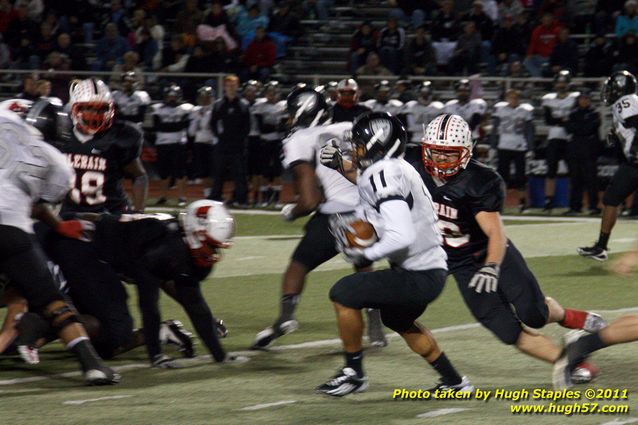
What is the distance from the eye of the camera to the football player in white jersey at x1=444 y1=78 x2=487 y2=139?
1628cm

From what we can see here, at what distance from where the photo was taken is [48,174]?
248 inches

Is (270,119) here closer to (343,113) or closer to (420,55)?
(343,113)

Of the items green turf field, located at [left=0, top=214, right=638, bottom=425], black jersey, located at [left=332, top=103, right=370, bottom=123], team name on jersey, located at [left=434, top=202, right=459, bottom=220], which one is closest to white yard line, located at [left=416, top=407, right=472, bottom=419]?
green turf field, located at [left=0, top=214, right=638, bottom=425]

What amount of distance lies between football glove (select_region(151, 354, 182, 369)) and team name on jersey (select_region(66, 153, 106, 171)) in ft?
4.46

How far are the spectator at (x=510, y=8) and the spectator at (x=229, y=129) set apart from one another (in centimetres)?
621

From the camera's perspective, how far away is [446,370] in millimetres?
5883

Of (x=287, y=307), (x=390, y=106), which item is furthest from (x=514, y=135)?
(x=287, y=307)

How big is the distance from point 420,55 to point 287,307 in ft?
40.9

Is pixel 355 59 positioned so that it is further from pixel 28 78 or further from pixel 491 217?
pixel 491 217

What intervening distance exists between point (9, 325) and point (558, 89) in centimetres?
1076

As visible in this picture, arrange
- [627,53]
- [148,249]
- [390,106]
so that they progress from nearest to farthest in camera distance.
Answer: [148,249]
[390,106]
[627,53]

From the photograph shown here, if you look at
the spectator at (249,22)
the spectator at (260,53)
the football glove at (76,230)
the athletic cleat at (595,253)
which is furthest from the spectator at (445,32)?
the football glove at (76,230)

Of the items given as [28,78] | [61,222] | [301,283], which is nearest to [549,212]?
[28,78]

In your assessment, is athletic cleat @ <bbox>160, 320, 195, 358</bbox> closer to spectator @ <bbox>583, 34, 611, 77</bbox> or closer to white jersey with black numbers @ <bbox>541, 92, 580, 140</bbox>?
white jersey with black numbers @ <bbox>541, 92, 580, 140</bbox>
